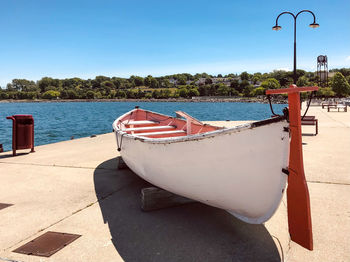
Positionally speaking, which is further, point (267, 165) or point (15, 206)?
point (15, 206)

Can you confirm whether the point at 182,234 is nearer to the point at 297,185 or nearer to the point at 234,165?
the point at 234,165

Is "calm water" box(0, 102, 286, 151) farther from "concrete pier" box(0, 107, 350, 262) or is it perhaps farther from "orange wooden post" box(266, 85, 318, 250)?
"orange wooden post" box(266, 85, 318, 250)

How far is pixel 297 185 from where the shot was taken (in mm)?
2879

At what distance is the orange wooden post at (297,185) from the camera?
2785 millimetres

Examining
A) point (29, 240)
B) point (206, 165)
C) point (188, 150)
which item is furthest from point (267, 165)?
point (29, 240)

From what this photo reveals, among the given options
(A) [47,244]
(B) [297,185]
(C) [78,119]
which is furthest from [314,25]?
(C) [78,119]

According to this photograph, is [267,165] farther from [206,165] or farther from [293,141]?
[206,165]

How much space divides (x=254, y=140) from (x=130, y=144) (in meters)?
2.57

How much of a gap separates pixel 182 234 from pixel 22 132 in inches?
280

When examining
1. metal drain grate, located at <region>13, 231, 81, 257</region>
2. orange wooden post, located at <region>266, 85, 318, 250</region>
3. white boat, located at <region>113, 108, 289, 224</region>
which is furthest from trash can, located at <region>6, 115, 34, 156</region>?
orange wooden post, located at <region>266, 85, 318, 250</region>

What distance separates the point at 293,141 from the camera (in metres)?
2.86

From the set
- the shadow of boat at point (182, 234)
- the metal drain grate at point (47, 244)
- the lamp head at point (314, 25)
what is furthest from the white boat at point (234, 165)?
the lamp head at point (314, 25)

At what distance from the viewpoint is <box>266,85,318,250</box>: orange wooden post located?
9.14 feet

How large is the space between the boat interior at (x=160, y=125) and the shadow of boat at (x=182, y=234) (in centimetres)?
176
